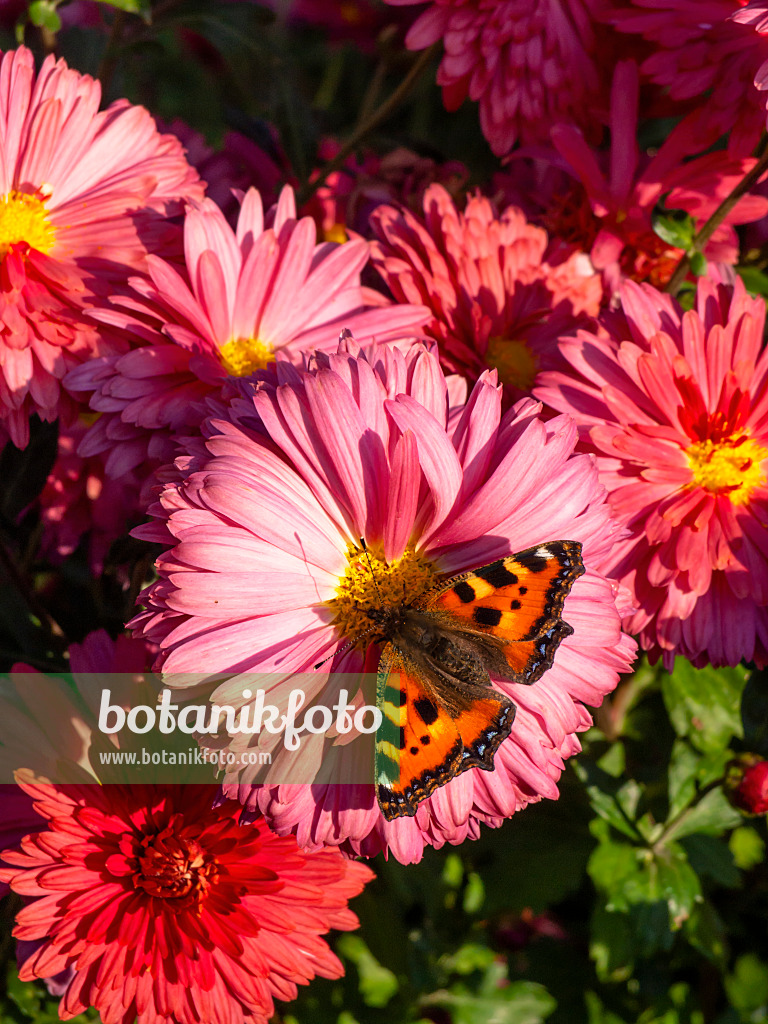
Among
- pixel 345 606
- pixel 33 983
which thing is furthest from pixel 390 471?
pixel 33 983

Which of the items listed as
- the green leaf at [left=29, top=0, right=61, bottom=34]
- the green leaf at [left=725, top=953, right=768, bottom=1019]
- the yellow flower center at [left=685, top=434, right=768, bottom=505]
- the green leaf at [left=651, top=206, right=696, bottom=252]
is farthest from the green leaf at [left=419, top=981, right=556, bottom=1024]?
the green leaf at [left=29, top=0, right=61, bottom=34]

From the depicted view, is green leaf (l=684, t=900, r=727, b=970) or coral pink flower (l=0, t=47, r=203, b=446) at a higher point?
coral pink flower (l=0, t=47, r=203, b=446)

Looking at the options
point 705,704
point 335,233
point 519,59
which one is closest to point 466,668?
point 705,704

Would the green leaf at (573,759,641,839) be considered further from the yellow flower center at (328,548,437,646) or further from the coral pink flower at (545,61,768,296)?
the coral pink flower at (545,61,768,296)

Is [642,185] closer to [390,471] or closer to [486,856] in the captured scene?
[390,471]

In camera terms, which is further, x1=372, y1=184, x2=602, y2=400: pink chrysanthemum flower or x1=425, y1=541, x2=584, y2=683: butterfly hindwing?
x1=372, y1=184, x2=602, y2=400: pink chrysanthemum flower

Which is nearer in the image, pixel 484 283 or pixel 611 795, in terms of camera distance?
pixel 484 283

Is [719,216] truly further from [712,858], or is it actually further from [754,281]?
[712,858]
